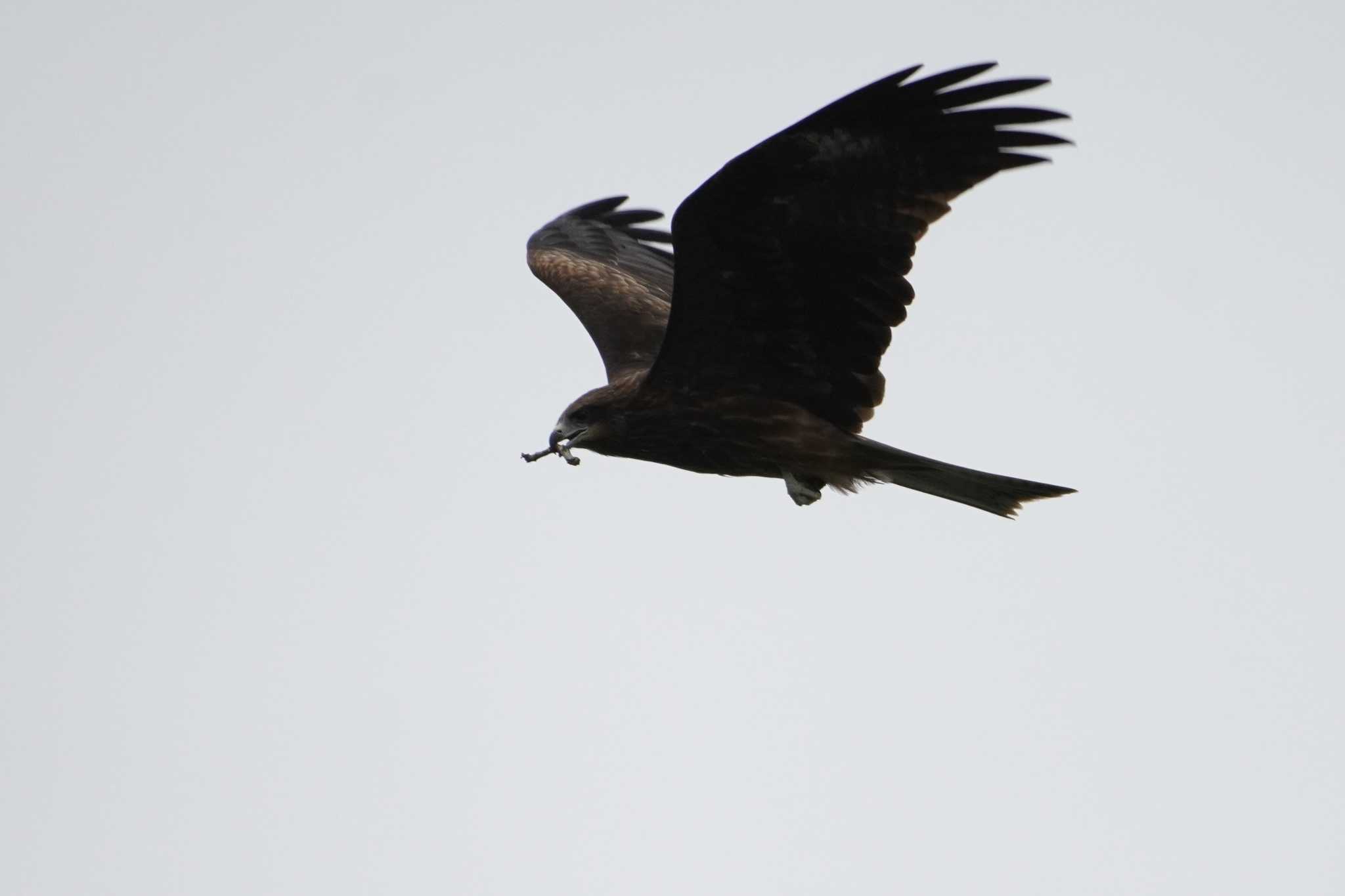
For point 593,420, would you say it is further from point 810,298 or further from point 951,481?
point 951,481

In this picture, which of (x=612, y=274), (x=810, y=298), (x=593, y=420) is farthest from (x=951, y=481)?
(x=612, y=274)

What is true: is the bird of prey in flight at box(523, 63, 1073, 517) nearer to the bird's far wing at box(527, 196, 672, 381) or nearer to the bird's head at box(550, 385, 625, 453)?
the bird's head at box(550, 385, 625, 453)

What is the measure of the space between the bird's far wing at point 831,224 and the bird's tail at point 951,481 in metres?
0.26

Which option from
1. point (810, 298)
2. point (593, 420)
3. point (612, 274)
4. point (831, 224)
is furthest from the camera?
point (612, 274)

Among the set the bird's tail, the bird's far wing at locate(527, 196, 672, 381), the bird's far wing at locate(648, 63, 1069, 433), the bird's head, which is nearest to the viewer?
the bird's far wing at locate(648, 63, 1069, 433)

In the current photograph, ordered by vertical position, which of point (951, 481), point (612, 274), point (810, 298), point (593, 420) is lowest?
point (951, 481)

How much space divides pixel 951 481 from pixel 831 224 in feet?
3.71

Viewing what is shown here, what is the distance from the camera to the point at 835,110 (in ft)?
23.1

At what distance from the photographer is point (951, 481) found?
25.3 feet

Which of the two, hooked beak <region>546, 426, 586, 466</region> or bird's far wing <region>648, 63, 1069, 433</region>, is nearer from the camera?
bird's far wing <region>648, 63, 1069, 433</region>

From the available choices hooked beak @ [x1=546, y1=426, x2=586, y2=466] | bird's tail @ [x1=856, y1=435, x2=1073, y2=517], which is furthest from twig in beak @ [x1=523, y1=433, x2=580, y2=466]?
bird's tail @ [x1=856, y1=435, x2=1073, y2=517]

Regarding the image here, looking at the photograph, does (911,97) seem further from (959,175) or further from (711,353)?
(711,353)

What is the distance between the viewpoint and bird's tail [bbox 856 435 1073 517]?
7.59 meters

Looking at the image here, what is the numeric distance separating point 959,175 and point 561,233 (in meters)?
3.98
